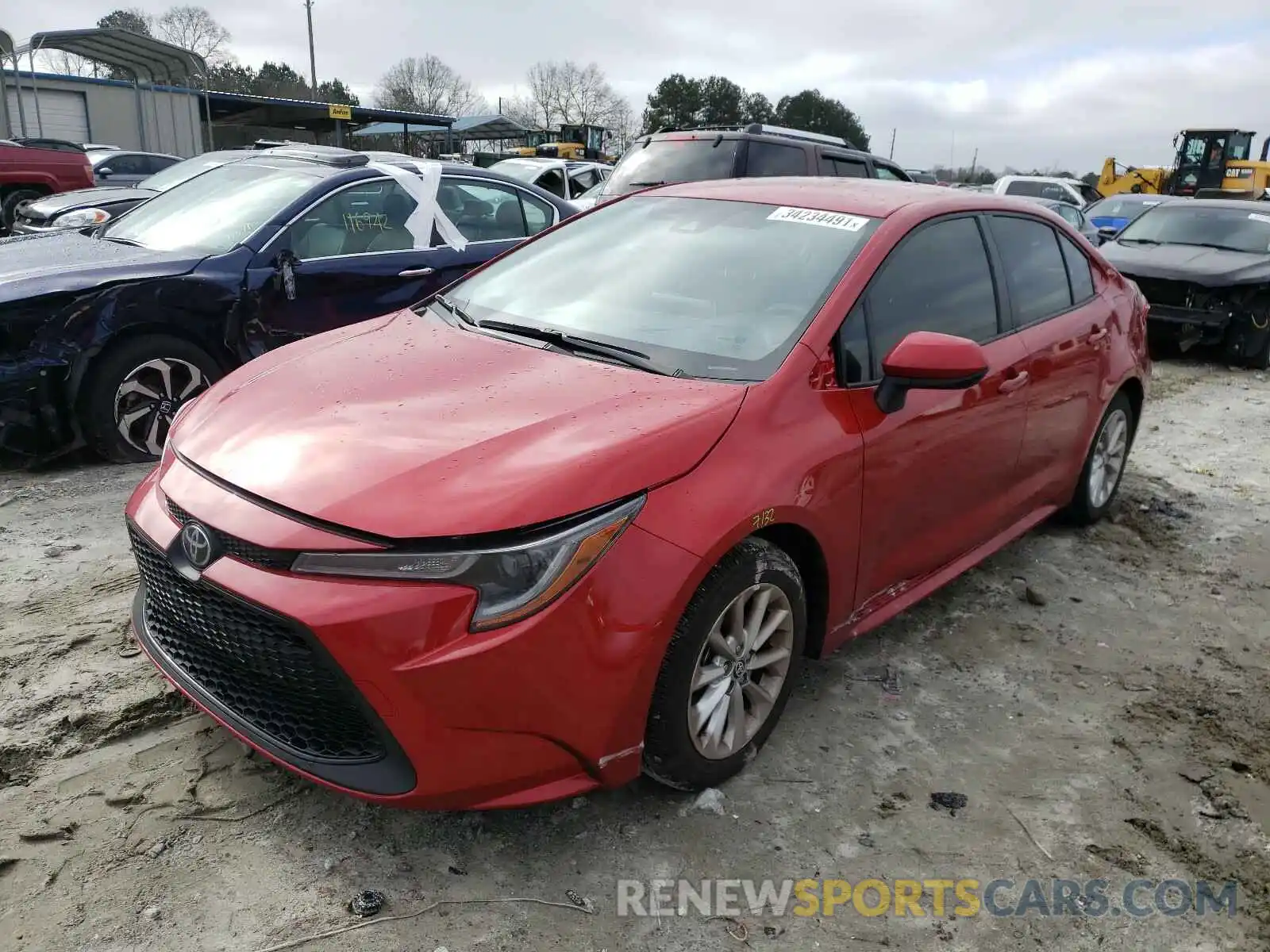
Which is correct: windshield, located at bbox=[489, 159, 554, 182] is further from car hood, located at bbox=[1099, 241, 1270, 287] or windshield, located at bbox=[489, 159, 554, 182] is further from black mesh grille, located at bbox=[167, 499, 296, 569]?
black mesh grille, located at bbox=[167, 499, 296, 569]

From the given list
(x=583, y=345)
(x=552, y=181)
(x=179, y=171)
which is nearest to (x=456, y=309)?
(x=583, y=345)

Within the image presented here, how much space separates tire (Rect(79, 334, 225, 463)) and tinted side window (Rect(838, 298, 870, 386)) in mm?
3587

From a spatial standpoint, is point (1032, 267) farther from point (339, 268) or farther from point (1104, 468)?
point (339, 268)

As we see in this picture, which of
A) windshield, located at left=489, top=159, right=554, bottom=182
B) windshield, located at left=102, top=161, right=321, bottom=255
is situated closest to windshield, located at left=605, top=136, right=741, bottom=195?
windshield, located at left=102, top=161, right=321, bottom=255

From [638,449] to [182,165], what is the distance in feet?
29.5

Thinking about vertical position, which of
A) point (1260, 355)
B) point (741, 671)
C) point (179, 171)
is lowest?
point (1260, 355)

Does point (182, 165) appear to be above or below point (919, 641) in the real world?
Result: above

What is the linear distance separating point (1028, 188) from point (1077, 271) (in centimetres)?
1527

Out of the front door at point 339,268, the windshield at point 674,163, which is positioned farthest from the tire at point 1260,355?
the front door at point 339,268

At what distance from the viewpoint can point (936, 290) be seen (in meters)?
3.35

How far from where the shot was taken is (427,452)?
2.28 meters

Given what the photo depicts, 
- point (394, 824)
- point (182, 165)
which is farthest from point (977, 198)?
point (182, 165)

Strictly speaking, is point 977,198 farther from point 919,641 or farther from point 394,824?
point 394,824

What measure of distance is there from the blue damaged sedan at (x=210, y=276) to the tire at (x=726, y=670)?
3064 mm
